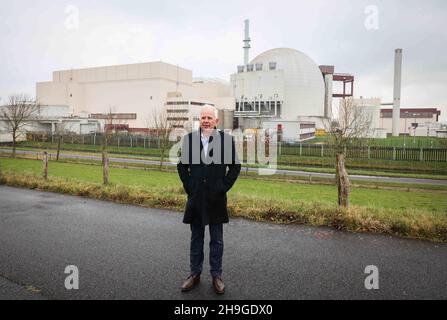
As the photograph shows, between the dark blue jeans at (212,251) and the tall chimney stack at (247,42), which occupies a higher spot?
the tall chimney stack at (247,42)

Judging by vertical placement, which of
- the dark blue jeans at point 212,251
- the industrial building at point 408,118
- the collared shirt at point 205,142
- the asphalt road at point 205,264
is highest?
the industrial building at point 408,118

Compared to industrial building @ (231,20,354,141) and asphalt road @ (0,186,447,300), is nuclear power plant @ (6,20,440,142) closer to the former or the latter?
industrial building @ (231,20,354,141)

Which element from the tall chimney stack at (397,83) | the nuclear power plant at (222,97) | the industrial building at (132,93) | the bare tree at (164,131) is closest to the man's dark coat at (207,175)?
the bare tree at (164,131)

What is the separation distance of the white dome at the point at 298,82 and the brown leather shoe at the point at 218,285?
2835 inches

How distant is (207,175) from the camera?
4707 millimetres

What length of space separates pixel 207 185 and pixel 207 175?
0.13 metres

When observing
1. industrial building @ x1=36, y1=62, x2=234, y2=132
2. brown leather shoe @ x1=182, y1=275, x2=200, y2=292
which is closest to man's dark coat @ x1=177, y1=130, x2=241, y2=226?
brown leather shoe @ x1=182, y1=275, x2=200, y2=292

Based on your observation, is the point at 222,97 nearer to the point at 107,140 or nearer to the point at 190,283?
the point at 107,140

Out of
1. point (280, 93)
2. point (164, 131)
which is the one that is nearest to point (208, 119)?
point (164, 131)

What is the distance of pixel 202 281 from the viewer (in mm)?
4773

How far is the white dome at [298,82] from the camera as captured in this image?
76.1 metres

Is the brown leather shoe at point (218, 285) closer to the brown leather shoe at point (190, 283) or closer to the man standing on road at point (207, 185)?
the man standing on road at point (207, 185)

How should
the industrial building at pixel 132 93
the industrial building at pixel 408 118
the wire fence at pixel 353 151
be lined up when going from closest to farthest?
the wire fence at pixel 353 151, the industrial building at pixel 132 93, the industrial building at pixel 408 118

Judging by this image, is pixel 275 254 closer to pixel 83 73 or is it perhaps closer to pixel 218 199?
pixel 218 199
